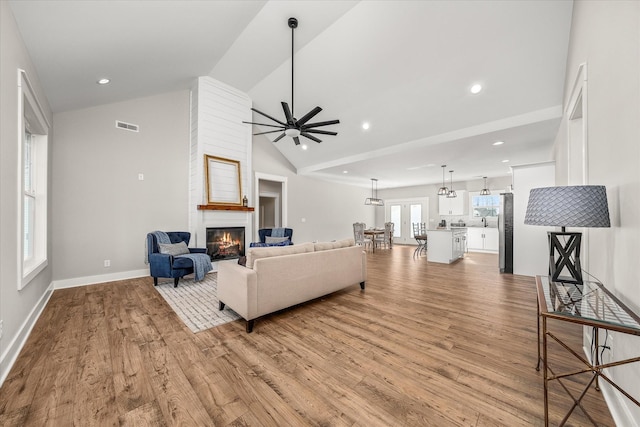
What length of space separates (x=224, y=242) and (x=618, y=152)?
5.72 meters

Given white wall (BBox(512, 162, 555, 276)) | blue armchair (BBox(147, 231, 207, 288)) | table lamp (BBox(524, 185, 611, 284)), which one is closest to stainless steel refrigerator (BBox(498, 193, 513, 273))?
white wall (BBox(512, 162, 555, 276))

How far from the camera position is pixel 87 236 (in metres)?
4.31

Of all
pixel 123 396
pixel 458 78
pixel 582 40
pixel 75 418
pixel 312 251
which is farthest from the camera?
pixel 458 78

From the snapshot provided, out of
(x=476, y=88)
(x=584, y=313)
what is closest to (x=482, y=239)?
(x=476, y=88)

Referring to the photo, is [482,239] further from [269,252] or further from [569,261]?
[269,252]

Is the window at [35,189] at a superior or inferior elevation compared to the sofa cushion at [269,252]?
superior

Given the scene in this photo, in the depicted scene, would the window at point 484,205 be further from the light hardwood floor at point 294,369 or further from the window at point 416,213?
the light hardwood floor at point 294,369

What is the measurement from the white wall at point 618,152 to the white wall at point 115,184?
6.04 meters

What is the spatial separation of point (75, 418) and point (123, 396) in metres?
0.22

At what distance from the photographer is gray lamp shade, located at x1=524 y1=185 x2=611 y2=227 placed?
55.1 inches

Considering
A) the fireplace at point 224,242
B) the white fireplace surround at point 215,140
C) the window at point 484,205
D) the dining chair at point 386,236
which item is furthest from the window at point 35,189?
the window at point 484,205

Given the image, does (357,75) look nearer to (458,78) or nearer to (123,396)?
(458,78)

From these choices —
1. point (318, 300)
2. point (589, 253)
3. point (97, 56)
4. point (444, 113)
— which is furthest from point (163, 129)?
point (589, 253)

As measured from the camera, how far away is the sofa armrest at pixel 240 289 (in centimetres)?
250
